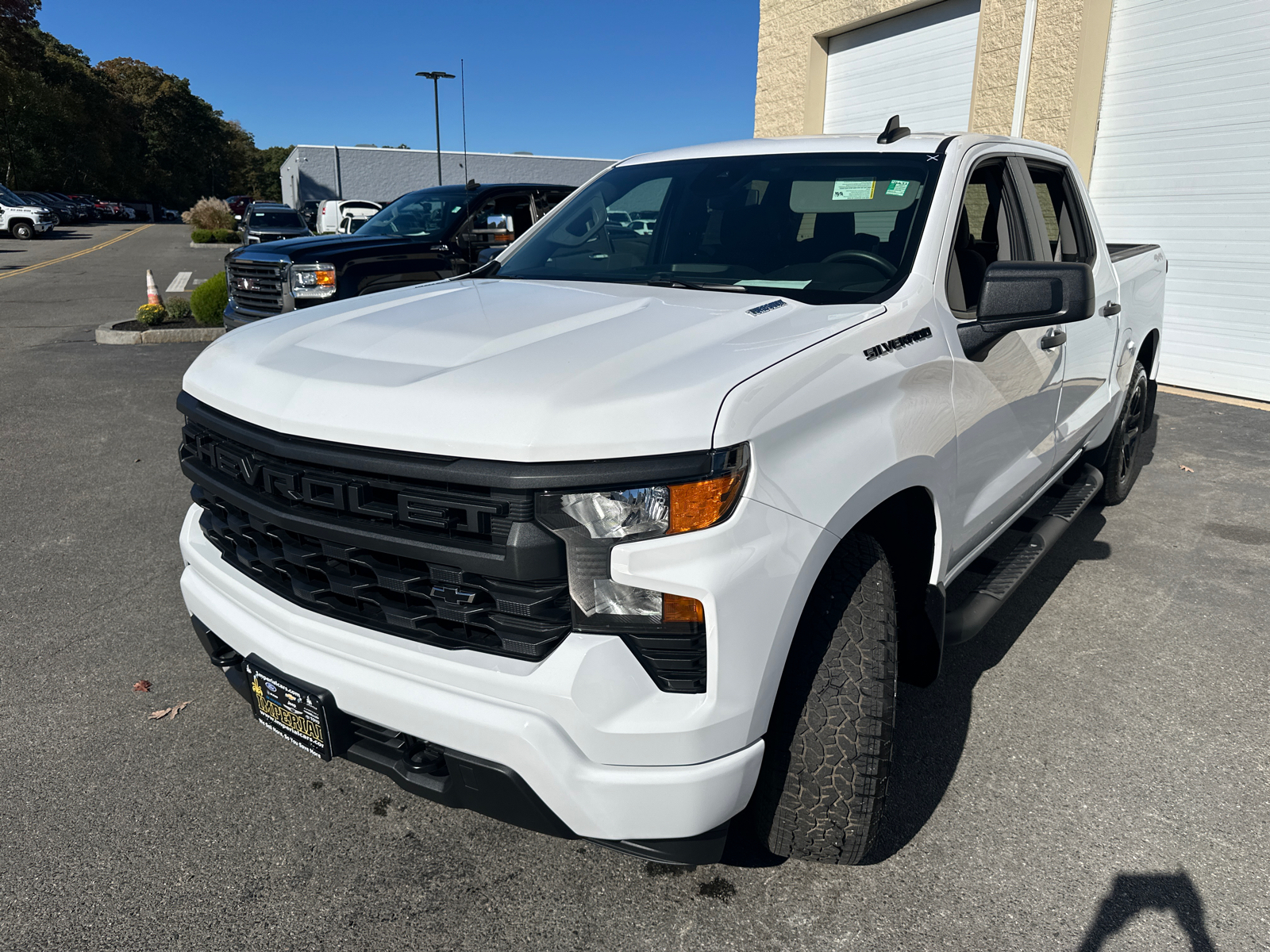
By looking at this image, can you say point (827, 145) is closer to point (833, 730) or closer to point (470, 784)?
point (833, 730)

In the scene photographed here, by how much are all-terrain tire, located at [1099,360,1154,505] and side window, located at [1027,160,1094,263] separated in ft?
3.72

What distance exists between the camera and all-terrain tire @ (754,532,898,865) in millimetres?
2096

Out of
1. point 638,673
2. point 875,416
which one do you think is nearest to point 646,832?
point 638,673

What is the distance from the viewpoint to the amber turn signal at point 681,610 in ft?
5.85

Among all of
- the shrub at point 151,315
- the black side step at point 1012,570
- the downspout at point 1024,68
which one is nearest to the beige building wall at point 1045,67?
the downspout at point 1024,68

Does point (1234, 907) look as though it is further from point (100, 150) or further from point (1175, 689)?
point (100, 150)

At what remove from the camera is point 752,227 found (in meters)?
3.15

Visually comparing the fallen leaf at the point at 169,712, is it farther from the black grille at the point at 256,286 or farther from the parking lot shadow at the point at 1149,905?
the black grille at the point at 256,286

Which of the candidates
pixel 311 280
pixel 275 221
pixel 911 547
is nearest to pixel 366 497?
pixel 911 547

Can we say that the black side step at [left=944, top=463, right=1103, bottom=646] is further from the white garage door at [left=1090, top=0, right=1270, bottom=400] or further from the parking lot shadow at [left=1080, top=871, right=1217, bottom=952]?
the white garage door at [left=1090, top=0, right=1270, bottom=400]

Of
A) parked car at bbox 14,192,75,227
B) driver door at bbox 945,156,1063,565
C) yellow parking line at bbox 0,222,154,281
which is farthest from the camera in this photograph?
parked car at bbox 14,192,75,227

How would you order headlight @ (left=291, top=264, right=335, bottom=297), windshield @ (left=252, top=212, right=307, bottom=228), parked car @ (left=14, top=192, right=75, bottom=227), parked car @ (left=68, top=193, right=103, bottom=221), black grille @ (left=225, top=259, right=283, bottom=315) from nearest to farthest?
1. headlight @ (left=291, top=264, right=335, bottom=297)
2. black grille @ (left=225, top=259, right=283, bottom=315)
3. windshield @ (left=252, top=212, right=307, bottom=228)
4. parked car @ (left=14, top=192, right=75, bottom=227)
5. parked car @ (left=68, top=193, right=103, bottom=221)

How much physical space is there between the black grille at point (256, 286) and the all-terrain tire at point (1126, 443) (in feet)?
21.5

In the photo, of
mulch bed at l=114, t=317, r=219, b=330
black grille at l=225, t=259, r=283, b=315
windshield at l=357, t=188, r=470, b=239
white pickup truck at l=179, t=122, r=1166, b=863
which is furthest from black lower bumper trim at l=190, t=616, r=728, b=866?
mulch bed at l=114, t=317, r=219, b=330
